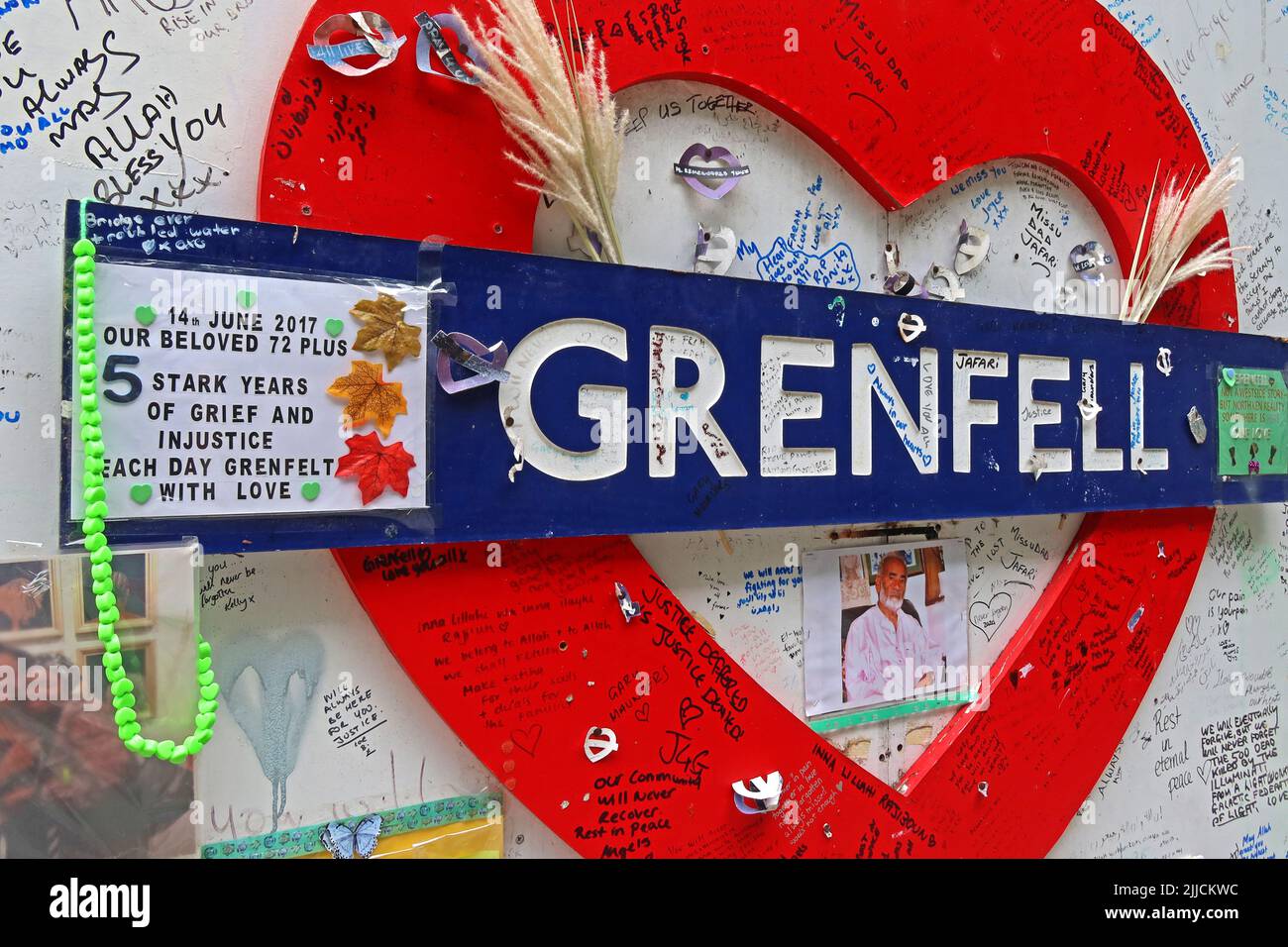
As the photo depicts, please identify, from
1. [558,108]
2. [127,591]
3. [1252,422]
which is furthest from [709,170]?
[1252,422]

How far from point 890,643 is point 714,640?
38 centimetres

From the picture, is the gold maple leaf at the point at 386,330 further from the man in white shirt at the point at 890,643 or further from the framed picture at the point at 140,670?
the man in white shirt at the point at 890,643

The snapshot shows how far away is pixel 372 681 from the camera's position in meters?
1.16

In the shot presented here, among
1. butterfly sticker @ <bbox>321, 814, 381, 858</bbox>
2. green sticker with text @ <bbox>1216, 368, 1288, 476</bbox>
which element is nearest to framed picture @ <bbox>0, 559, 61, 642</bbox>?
butterfly sticker @ <bbox>321, 814, 381, 858</bbox>

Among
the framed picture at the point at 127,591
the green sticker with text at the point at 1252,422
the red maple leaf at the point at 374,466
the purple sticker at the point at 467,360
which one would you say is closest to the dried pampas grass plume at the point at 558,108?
the purple sticker at the point at 467,360

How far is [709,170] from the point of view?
4.55 ft

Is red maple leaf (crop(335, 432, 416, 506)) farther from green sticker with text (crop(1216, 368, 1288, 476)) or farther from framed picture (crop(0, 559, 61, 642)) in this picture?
green sticker with text (crop(1216, 368, 1288, 476))

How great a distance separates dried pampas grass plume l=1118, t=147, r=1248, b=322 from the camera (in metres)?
1.83

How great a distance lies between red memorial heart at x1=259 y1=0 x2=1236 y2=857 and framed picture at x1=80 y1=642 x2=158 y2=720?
0.24 m

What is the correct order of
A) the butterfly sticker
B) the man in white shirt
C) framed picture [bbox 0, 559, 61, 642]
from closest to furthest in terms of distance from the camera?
framed picture [bbox 0, 559, 61, 642] < the butterfly sticker < the man in white shirt

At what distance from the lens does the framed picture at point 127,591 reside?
90 cm

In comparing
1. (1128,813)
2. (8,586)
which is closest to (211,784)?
(8,586)
